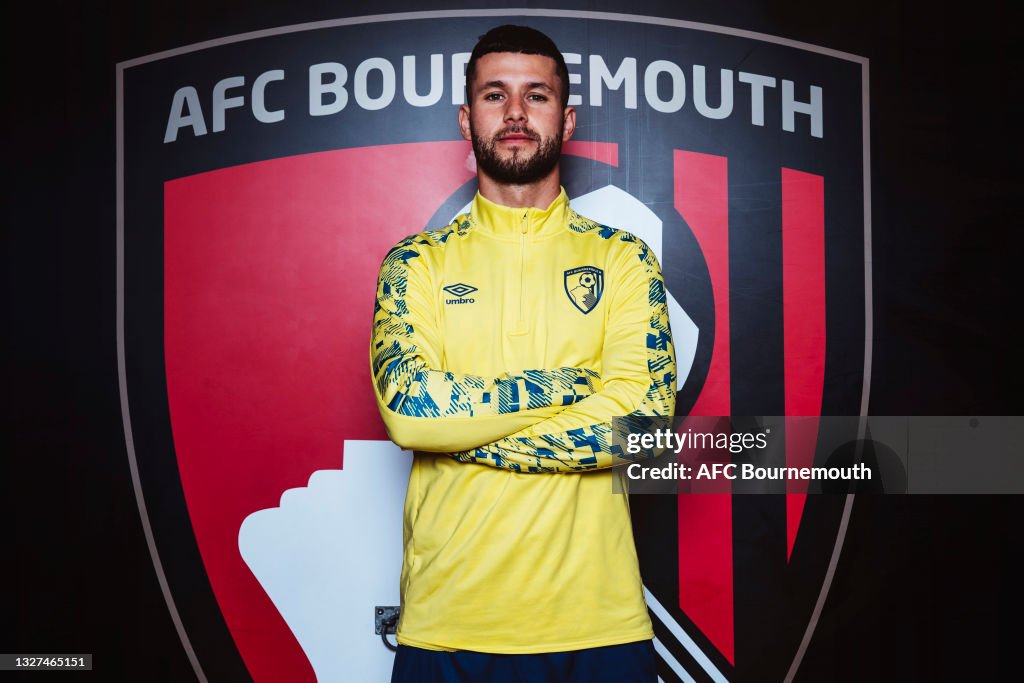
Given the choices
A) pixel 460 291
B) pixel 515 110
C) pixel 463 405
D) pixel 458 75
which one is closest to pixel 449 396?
pixel 463 405

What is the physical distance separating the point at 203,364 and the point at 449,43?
42.7 inches

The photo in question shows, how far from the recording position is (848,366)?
225cm

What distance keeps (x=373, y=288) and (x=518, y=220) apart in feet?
2.17

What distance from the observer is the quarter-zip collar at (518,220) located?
1.72m

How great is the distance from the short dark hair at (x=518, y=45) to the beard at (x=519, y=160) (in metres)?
0.11

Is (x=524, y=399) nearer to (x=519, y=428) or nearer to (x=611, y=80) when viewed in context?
(x=519, y=428)

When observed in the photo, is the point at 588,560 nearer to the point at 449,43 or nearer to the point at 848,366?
the point at 848,366

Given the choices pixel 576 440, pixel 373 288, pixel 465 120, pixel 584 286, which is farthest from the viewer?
pixel 373 288

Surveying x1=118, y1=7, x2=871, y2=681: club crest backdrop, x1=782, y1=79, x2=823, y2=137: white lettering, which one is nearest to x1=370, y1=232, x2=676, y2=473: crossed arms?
x1=118, y1=7, x2=871, y2=681: club crest backdrop

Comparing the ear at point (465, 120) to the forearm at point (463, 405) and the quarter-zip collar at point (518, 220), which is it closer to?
the quarter-zip collar at point (518, 220)

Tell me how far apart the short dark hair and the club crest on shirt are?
358mm

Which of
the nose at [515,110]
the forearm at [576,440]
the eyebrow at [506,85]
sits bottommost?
the forearm at [576,440]

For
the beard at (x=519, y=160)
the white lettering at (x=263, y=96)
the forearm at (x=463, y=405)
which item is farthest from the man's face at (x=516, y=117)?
the white lettering at (x=263, y=96)

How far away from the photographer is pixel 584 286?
1.64 meters
